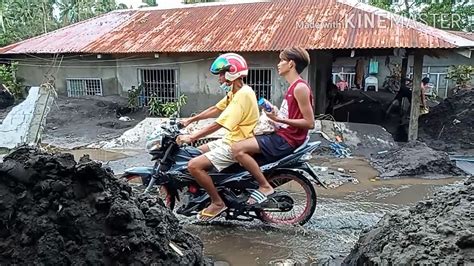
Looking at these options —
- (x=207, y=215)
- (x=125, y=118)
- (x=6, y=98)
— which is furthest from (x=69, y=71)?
(x=207, y=215)

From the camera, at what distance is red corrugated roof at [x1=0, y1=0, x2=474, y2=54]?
40.9ft

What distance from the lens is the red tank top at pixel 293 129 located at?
14.9ft

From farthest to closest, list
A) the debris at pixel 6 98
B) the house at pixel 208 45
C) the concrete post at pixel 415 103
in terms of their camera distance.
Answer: the debris at pixel 6 98 < the house at pixel 208 45 < the concrete post at pixel 415 103

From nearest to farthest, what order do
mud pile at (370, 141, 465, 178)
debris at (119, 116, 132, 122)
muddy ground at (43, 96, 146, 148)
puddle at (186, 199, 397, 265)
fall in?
puddle at (186, 199, 397, 265)
mud pile at (370, 141, 465, 178)
muddy ground at (43, 96, 146, 148)
debris at (119, 116, 132, 122)

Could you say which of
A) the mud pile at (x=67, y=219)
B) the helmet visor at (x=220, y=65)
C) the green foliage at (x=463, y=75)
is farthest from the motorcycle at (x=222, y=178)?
the green foliage at (x=463, y=75)

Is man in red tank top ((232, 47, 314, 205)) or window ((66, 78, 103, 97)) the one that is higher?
man in red tank top ((232, 47, 314, 205))

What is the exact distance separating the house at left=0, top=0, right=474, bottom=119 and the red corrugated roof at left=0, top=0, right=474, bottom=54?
3 centimetres

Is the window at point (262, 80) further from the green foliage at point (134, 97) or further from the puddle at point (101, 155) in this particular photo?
the puddle at point (101, 155)

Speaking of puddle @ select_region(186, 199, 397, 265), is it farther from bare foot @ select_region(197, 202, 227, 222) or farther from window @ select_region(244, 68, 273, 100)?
window @ select_region(244, 68, 273, 100)

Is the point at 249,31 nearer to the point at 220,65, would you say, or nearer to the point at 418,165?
the point at 418,165

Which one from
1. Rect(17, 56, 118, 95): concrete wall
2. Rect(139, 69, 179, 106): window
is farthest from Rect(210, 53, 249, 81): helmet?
Rect(17, 56, 118, 95): concrete wall

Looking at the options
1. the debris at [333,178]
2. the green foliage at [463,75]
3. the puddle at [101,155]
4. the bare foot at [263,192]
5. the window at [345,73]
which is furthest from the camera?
the window at [345,73]

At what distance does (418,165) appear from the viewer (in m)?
8.14

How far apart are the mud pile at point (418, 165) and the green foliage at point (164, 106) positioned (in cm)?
791
